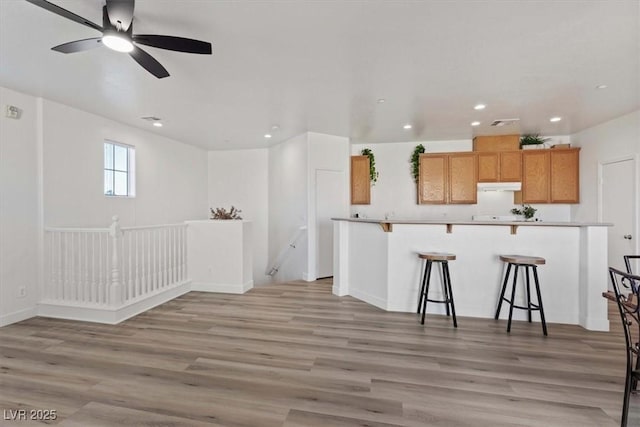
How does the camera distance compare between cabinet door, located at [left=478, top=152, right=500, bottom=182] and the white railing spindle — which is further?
cabinet door, located at [left=478, top=152, right=500, bottom=182]

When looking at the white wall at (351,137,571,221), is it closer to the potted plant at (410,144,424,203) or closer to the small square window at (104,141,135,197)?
the potted plant at (410,144,424,203)

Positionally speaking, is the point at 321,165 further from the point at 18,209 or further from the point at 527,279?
the point at 18,209

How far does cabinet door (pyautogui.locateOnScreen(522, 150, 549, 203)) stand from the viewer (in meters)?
5.30

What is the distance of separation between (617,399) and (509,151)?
4490 mm

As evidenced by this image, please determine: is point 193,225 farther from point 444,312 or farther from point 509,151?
point 509,151

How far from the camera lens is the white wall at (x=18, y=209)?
10.8ft

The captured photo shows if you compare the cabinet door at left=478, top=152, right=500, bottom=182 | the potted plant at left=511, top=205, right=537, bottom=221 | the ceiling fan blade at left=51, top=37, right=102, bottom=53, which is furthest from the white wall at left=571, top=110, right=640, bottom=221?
the ceiling fan blade at left=51, top=37, right=102, bottom=53

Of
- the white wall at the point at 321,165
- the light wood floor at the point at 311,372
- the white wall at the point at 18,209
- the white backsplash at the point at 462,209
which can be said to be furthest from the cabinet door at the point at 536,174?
the white wall at the point at 18,209

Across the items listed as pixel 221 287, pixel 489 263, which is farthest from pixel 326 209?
pixel 489 263

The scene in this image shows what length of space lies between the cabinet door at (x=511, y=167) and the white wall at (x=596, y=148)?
100cm

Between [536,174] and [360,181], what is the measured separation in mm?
3280

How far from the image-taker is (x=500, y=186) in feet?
17.8

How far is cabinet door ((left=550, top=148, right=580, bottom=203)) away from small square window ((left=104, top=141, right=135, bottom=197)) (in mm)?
7666

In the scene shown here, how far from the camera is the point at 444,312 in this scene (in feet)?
11.8
